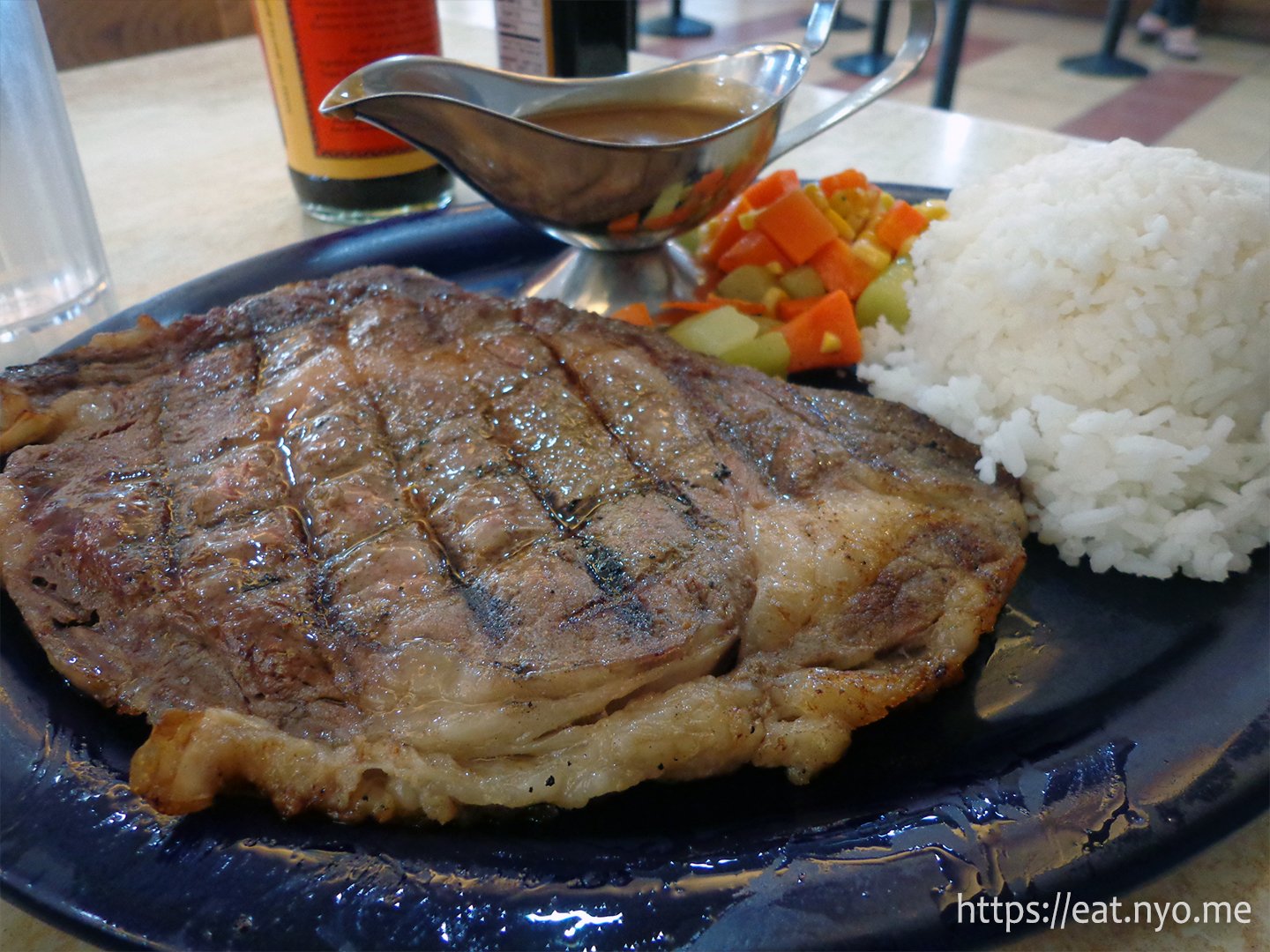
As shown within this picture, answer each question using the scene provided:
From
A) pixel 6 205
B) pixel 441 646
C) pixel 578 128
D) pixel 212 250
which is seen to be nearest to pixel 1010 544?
pixel 441 646

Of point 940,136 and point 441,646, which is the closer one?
point 441,646

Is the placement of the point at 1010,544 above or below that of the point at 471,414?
below

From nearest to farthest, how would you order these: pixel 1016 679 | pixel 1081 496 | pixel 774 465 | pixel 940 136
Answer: pixel 1016 679
pixel 774 465
pixel 1081 496
pixel 940 136

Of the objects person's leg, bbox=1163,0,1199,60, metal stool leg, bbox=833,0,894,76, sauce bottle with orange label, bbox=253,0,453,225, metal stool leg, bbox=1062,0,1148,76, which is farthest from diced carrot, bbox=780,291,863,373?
person's leg, bbox=1163,0,1199,60

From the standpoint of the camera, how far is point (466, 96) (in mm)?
1893

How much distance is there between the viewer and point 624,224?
189cm

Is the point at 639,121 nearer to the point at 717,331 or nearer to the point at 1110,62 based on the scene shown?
the point at 717,331

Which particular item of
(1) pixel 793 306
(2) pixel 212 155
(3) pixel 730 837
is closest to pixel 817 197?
(1) pixel 793 306

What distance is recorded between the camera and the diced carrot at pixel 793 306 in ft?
6.64

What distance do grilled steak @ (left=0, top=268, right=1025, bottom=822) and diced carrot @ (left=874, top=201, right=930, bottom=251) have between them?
781 millimetres

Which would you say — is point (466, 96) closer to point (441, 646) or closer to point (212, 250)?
point (212, 250)

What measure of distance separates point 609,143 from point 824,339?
22.2 inches

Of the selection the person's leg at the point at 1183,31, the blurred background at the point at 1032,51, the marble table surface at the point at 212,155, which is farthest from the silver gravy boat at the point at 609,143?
the person's leg at the point at 1183,31

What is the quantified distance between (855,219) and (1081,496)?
0.95 m
